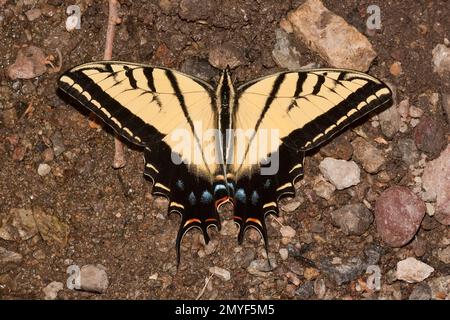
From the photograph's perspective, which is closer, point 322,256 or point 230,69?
point 322,256

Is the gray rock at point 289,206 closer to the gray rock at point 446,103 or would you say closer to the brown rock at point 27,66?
the gray rock at point 446,103

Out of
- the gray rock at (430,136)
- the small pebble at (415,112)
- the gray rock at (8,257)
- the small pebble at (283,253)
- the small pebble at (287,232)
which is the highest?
the small pebble at (415,112)

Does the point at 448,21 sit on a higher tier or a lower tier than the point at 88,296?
higher

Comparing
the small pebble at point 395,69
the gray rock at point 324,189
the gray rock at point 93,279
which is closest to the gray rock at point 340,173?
the gray rock at point 324,189

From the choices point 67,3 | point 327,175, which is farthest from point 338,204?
point 67,3
